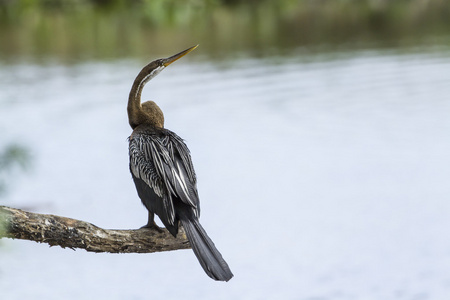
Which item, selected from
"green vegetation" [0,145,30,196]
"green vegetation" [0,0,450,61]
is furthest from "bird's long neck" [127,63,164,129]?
"green vegetation" [0,0,450,61]

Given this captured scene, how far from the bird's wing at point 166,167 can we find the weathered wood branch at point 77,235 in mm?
153

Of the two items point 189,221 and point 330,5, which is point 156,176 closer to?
point 189,221

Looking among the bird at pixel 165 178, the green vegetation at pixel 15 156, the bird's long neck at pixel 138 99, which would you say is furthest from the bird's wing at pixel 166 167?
the green vegetation at pixel 15 156

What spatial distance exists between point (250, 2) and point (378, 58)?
12096 millimetres

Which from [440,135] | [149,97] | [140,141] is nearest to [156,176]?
[140,141]

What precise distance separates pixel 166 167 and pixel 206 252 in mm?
608

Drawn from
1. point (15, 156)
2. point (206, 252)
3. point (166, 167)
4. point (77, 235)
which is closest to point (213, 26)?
point (166, 167)

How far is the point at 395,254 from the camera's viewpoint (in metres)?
7.20

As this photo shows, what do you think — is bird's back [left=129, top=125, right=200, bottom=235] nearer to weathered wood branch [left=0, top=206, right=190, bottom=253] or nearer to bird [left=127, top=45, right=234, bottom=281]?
bird [left=127, top=45, right=234, bottom=281]

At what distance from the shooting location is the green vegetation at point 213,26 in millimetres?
20016

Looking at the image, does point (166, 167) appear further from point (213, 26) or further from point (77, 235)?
point (213, 26)

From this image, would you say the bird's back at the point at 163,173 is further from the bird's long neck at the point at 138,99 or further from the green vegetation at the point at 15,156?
the green vegetation at the point at 15,156

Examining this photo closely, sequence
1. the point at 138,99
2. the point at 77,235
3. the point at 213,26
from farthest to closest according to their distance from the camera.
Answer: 1. the point at 213,26
2. the point at 138,99
3. the point at 77,235

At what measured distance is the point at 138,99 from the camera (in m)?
4.11
